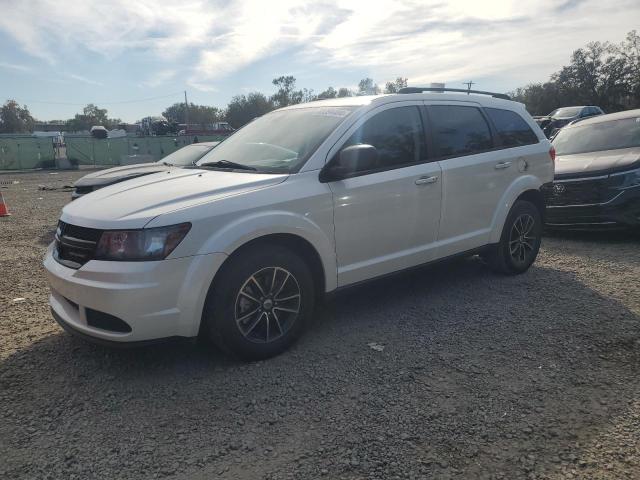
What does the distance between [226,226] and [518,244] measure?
135 inches

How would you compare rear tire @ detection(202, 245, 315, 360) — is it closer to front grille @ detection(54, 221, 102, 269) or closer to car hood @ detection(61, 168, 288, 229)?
car hood @ detection(61, 168, 288, 229)

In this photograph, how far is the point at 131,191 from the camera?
3.51 metres

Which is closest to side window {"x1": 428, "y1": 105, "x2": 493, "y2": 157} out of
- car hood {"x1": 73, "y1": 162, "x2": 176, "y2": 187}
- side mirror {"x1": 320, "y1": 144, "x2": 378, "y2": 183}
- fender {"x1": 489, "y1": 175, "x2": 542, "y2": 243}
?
fender {"x1": 489, "y1": 175, "x2": 542, "y2": 243}

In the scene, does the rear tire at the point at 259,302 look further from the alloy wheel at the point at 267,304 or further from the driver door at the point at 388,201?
the driver door at the point at 388,201

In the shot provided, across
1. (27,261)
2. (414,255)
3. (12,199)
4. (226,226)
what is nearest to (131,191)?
(226,226)

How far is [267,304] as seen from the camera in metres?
3.33

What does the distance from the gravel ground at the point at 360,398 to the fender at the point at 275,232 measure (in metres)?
0.61

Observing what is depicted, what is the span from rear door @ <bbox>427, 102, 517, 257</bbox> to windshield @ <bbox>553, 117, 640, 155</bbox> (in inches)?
126

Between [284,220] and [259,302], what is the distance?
58 centimetres

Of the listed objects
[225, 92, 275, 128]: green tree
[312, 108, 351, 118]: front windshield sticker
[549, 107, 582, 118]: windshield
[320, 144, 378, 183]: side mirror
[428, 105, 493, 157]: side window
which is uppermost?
[225, 92, 275, 128]: green tree

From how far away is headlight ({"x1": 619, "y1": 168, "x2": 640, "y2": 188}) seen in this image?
6162 millimetres

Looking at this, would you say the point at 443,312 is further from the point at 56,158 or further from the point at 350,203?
the point at 56,158

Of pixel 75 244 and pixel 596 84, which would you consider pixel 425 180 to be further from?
pixel 596 84

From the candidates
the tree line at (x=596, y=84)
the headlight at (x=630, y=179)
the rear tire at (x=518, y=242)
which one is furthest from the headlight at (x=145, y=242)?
the tree line at (x=596, y=84)
